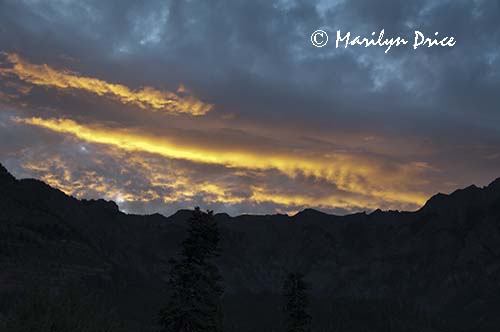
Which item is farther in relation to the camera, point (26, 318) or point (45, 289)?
point (45, 289)

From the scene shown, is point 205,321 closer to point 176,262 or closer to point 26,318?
point 176,262

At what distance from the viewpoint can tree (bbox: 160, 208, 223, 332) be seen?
1309 inches

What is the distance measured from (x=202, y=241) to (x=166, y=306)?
400 cm

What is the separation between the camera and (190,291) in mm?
33719

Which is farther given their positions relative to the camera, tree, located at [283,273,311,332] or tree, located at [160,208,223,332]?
tree, located at [283,273,311,332]

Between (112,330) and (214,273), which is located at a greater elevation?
(214,273)

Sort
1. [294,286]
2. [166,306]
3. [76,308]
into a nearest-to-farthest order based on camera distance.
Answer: [166,306] < [76,308] < [294,286]

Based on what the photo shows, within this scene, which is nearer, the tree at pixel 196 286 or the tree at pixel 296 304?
the tree at pixel 196 286

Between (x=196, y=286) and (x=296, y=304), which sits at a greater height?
(x=196, y=286)

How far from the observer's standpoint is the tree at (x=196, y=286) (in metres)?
33.2

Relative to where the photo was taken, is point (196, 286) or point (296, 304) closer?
point (196, 286)

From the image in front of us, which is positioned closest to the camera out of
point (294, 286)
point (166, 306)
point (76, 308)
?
point (166, 306)

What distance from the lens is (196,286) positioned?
3378 centimetres

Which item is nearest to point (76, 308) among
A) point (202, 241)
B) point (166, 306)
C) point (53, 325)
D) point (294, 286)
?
point (53, 325)
